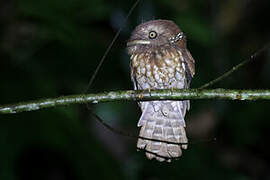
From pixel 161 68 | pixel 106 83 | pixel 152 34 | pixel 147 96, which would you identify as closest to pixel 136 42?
pixel 152 34

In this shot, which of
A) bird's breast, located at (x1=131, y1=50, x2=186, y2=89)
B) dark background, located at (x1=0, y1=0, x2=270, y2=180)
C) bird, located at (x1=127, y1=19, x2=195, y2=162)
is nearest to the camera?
bird, located at (x1=127, y1=19, x2=195, y2=162)

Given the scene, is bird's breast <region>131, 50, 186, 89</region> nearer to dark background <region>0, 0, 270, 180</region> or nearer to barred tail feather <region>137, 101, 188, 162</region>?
barred tail feather <region>137, 101, 188, 162</region>

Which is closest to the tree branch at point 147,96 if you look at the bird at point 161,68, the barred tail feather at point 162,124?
the barred tail feather at point 162,124

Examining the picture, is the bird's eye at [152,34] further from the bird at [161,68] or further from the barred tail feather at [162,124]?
the barred tail feather at [162,124]

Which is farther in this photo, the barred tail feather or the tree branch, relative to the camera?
the barred tail feather

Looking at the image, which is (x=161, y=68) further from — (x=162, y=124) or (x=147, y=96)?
(x=147, y=96)

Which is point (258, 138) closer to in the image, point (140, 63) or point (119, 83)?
point (119, 83)

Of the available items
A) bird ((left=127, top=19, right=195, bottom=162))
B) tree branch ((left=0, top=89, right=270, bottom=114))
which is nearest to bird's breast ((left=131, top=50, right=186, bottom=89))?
bird ((left=127, top=19, right=195, bottom=162))
